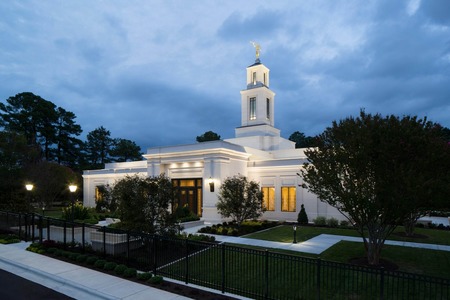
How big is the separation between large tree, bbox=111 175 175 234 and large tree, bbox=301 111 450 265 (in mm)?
7413

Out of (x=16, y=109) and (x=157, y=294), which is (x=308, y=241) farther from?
(x=16, y=109)

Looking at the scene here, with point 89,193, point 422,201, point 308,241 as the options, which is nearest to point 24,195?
point 89,193

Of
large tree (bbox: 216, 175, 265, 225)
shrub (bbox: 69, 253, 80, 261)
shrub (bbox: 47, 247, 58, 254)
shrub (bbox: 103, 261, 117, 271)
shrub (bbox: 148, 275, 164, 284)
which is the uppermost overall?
large tree (bbox: 216, 175, 265, 225)

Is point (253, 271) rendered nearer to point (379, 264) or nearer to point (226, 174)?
point (379, 264)

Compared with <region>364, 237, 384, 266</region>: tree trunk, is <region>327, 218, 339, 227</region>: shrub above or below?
below

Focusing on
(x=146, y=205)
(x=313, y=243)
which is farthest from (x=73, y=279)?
(x=313, y=243)

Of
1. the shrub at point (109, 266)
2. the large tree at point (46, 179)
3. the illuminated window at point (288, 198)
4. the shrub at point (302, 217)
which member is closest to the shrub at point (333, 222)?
the shrub at point (302, 217)

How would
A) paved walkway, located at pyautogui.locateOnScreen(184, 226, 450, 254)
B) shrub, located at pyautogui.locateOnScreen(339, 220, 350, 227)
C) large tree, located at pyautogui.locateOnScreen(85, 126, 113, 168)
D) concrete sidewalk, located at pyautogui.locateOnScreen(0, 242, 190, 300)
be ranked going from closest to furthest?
concrete sidewalk, located at pyautogui.locateOnScreen(0, 242, 190, 300) < paved walkway, located at pyautogui.locateOnScreen(184, 226, 450, 254) < shrub, located at pyautogui.locateOnScreen(339, 220, 350, 227) < large tree, located at pyautogui.locateOnScreen(85, 126, 113, 168)

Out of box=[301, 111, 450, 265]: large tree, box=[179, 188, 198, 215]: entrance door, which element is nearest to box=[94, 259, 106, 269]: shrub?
box=[301, 111, 450, 265]: large tree

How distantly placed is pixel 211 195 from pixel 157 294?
15756 mm

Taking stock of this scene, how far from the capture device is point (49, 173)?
3466 centimetres

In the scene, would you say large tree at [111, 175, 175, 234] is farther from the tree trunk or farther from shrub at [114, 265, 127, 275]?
the tree trunk

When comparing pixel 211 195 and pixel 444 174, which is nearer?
pixel 444 174

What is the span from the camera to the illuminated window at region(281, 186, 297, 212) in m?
25.9
